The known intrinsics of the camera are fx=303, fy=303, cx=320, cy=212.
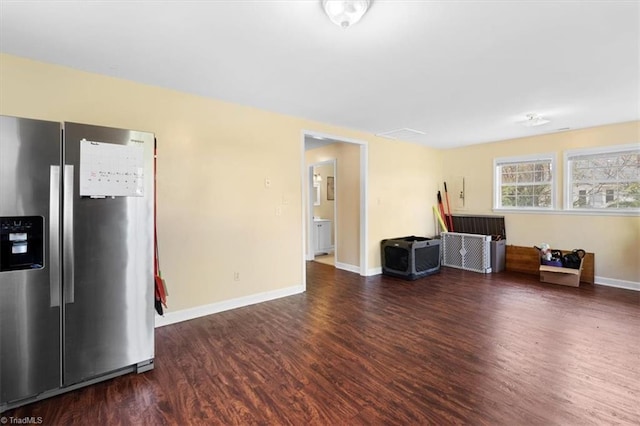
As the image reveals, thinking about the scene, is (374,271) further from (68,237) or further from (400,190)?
(68,237)

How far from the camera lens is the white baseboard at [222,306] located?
3199mm

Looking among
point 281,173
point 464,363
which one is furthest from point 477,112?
point 464,363

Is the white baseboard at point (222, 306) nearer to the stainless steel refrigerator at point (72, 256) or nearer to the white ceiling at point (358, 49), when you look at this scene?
the stainless steel refrigerator at point (72, 256)

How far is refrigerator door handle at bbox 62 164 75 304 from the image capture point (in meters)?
1.99

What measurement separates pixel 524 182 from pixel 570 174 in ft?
2.28

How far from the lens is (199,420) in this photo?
1.77m

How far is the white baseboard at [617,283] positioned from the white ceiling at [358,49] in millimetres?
2530

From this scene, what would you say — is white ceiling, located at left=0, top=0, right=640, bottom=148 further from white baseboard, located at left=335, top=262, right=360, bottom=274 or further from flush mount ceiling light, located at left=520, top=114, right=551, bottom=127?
white baseboard, located at left=335, top=262, right=360, bottom=274

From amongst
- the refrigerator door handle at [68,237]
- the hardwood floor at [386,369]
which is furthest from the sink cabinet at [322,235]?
the refrigerator door handle at [68,237]

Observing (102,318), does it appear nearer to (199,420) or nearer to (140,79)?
(199,420)

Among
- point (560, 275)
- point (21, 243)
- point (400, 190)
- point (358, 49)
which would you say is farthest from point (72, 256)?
point (560, 275)

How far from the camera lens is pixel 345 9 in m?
1.75

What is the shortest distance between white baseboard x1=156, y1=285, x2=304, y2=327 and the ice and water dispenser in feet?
4.70

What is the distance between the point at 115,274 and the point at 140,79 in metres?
1.92
